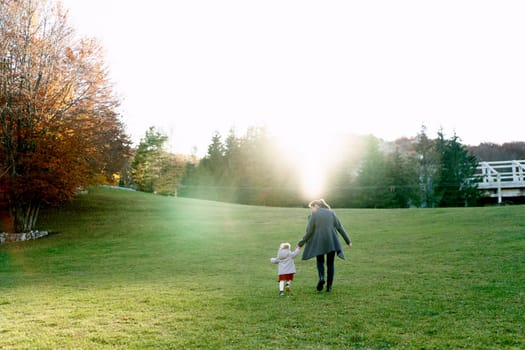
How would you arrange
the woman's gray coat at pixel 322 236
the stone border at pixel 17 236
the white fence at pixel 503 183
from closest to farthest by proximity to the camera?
the woman's gray coat at pixel 322 236 < the stone border at pixel 17 236 < the white fence at pixel 503 183

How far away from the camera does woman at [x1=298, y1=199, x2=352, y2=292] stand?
10.6m

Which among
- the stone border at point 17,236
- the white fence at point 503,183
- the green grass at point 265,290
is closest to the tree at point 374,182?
the white fence at point 503,183

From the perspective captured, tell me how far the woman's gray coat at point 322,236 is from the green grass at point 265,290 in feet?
3.33

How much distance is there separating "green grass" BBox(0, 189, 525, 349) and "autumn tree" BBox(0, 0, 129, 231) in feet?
12.5

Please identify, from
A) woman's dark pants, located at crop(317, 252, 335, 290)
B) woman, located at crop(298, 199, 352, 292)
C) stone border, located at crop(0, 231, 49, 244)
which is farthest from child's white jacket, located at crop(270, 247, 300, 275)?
stone border, located at crop(0, 231, 49, 244)

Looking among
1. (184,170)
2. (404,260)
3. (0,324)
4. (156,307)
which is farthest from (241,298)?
(184,170)

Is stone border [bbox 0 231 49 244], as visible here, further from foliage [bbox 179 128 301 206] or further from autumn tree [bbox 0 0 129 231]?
foliage [bbox 179 128 301 206]

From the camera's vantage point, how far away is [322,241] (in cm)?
1059

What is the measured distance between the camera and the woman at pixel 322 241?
10570 mm

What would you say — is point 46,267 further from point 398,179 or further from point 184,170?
point 184,170

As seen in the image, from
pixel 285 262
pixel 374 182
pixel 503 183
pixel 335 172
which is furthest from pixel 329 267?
pixel 335 172

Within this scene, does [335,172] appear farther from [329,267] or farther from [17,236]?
[329,267]

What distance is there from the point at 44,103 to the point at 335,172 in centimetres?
3579

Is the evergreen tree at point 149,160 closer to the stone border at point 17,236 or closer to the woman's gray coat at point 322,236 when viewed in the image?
the stone border at point 17,236
